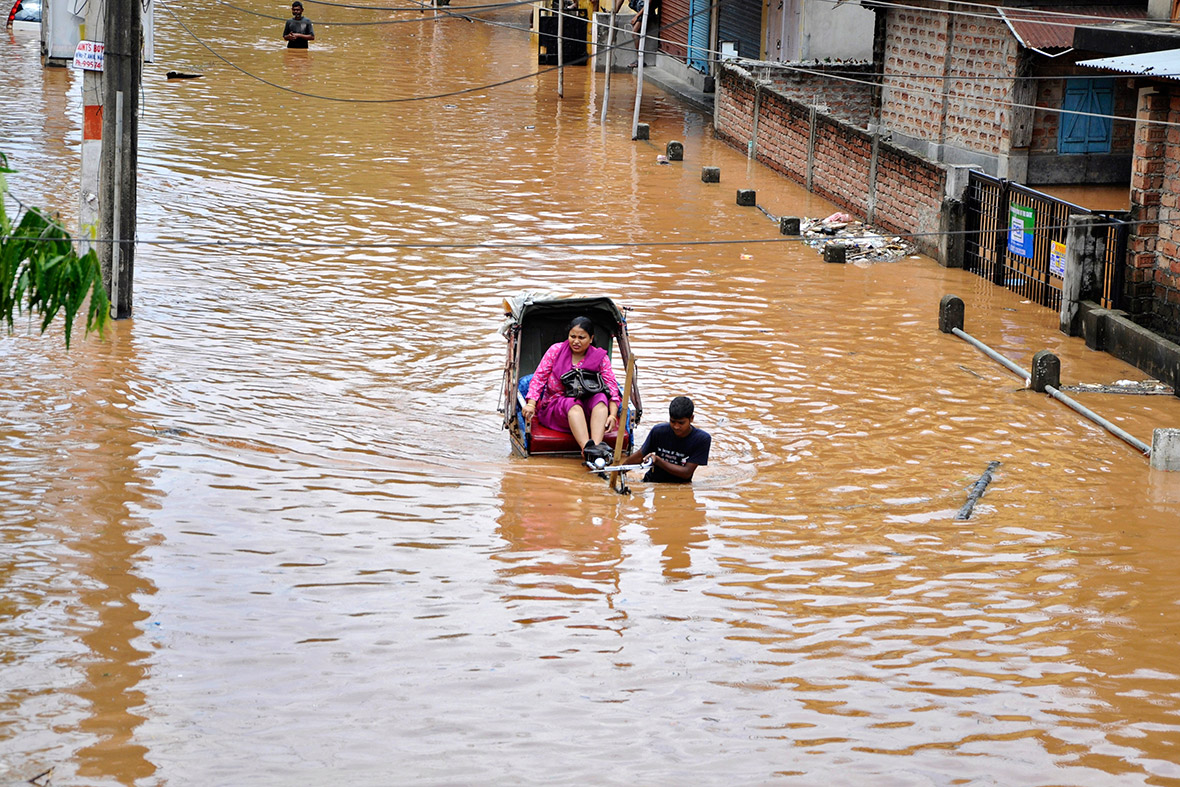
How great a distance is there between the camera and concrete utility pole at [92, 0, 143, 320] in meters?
14.8

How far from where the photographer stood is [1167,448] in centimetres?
1136

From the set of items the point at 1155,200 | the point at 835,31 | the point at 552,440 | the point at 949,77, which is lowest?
the point at 552,440

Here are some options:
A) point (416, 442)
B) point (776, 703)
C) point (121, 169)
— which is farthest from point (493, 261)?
point (776, 703)

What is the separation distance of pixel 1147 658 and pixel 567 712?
334 centimetres

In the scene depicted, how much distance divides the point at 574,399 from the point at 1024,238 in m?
8.68

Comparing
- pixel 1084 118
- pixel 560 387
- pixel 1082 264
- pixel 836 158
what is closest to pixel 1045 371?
pixel 1082 264

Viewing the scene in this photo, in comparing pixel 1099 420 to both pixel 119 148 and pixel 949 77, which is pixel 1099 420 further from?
pixel 949 77

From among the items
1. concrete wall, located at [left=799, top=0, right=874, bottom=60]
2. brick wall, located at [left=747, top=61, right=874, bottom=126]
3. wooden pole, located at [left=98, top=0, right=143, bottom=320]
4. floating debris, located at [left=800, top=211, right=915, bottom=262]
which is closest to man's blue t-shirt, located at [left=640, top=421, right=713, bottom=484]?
wooden pole, located at [left=98, top=0, right=143, bottom=320]

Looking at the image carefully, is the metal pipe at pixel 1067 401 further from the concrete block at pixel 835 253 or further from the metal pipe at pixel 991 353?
the concrete block at pixel 835 253

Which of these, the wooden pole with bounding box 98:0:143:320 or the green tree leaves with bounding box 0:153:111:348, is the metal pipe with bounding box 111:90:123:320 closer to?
the wooden pole with bounding box 98:0:143:320

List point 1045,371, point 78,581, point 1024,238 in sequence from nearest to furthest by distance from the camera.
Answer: point 78,581, point 1045,371, point 1024,238

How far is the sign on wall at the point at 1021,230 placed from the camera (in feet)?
57.0

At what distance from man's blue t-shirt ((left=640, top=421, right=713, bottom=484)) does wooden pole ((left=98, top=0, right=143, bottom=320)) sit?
7030 mm

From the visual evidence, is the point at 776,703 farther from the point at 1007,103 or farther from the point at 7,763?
the point at 1007,103
